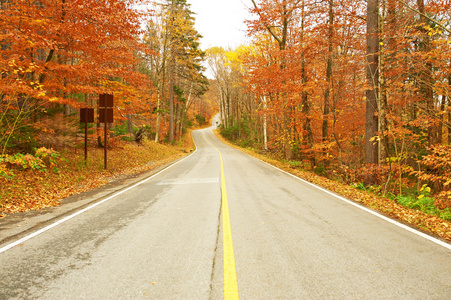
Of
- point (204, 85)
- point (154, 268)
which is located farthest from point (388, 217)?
point (204, 85)

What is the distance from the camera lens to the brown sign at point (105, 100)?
12.1 metres

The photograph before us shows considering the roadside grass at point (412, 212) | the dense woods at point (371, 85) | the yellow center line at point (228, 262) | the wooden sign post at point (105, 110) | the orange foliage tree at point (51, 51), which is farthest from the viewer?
the wooden sign post at point (105, 110)

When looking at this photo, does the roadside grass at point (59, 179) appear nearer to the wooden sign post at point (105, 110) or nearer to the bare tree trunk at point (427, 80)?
the wooden sign post at point (105, 110)

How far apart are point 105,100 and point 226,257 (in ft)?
36.8

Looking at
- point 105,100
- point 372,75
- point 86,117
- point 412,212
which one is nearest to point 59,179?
point 86,117

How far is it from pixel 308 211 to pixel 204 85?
31845 millimetres

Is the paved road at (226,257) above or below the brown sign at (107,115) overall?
below

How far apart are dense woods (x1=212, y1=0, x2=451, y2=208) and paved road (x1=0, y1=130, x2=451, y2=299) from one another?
4074mm

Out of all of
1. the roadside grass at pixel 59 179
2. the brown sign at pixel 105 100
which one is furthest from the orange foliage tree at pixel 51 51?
the roadside grass at pixel 59 179

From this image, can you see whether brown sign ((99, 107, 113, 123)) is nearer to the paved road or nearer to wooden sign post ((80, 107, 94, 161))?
wooden sign post ((80, 107, 94, 161))

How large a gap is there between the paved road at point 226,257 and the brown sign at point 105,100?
7934 mm

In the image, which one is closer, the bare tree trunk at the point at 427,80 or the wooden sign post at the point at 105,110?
the bare tree trunk at the point at 427,80

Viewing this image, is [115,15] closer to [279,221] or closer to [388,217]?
[279,221]

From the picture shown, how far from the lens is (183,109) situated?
4056cm
